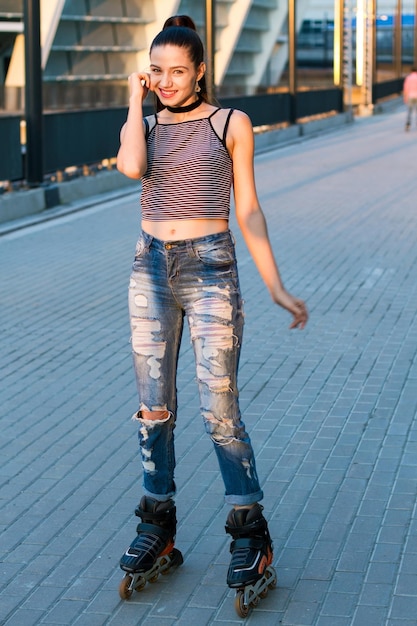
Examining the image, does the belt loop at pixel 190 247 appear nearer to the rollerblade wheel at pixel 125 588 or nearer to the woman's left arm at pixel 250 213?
the woman's left arm at pixel 250 213

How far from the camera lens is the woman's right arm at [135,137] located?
3.96 metres

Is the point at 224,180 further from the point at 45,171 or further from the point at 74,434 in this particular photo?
the point at 45,171

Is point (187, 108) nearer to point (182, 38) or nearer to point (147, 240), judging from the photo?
point (182, 38)

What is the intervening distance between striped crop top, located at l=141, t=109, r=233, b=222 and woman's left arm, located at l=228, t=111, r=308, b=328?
0.12 ft

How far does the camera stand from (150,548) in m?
4.22

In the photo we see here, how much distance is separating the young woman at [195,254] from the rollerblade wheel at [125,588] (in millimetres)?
49

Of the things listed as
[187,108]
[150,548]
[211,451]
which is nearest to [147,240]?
[187,108]

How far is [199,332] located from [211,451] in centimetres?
196

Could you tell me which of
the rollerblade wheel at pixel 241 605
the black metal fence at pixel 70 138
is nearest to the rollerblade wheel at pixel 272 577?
the rollerblade wheel at pixel 241 605

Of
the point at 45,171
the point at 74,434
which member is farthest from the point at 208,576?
the point at 45,171

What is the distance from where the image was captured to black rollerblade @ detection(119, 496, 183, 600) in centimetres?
418

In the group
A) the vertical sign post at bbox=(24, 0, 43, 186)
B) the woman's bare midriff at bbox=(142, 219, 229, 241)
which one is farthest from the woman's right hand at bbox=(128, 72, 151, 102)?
the vertical sign post at bbox=(24, 0, 43, 186)

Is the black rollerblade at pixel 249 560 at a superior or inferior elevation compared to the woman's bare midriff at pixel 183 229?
inferior

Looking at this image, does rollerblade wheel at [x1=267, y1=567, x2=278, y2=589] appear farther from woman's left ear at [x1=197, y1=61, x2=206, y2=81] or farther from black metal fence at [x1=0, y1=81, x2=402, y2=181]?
black metal fence at [x1=0, y1=81, x2=402, y2=181]
